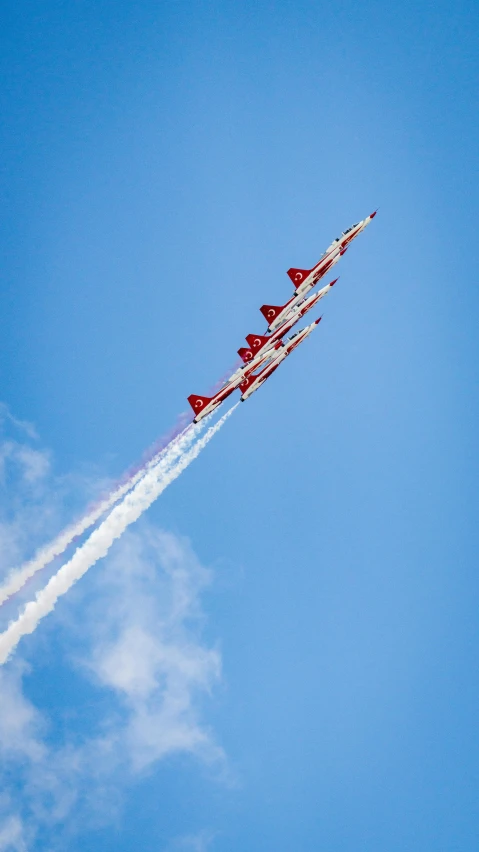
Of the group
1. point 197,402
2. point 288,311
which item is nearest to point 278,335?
point 288,311

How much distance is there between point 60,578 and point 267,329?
28477mm

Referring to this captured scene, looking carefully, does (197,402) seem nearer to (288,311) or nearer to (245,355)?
(245,355)

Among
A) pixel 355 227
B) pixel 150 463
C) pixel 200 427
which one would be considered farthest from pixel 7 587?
pixel 355 227

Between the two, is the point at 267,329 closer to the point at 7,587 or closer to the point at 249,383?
the point at 249,383

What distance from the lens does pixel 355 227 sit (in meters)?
72.8

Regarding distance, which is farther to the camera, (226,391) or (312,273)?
(312,273)

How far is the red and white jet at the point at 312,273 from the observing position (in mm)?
70938

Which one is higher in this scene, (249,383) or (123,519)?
(249,383)

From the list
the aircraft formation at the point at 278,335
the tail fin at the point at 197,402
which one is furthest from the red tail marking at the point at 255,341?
the tail fin at the point at 197,402

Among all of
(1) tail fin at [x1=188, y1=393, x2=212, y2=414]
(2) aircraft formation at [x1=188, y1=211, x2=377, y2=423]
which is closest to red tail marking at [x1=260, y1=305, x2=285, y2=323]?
(2) aircraft formation at [x1=188, y1=211, x2=377, y2=423]

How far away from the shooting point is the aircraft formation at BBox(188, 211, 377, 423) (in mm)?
68438

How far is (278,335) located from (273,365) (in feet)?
10.1

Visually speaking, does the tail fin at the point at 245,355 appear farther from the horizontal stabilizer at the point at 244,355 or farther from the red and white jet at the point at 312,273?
the red and white jet at the point at 312,273

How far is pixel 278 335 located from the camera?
72125 millimetres
